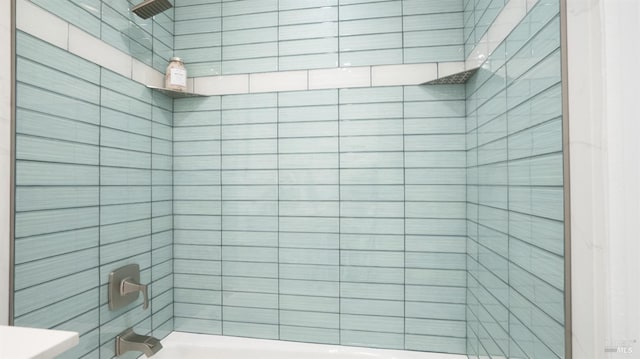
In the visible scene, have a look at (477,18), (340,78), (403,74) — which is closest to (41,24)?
(340,78)

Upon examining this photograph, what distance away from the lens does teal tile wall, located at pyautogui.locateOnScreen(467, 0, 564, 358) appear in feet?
2.35

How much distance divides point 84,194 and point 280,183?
79 centimetres

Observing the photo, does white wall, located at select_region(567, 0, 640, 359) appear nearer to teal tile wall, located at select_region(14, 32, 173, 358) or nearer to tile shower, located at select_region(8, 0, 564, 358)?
tile shower, located at select_region(8, 0, 564, 358)

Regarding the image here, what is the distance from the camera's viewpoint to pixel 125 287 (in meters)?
1.34

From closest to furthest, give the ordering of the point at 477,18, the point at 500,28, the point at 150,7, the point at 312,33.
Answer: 1. the point at 500,28
2. the point at 477,18
3. the point at 150,7
4. the point at 312,33

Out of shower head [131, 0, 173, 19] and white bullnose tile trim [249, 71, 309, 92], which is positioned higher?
shower head [131, 0, 173, 19]

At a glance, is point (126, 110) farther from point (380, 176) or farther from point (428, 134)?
point (428, 134)

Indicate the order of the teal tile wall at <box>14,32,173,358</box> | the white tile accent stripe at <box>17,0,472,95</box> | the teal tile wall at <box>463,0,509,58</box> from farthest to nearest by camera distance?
the white tile accent stripe at <box>17,0,472,95</box> → the teal tile wall at <box>463,0,509,58</box> → the teal tile wall at <box>14,32,173,358</box>

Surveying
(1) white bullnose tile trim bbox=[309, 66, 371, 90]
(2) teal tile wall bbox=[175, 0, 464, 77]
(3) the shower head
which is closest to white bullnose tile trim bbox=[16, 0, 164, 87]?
(3) the shower head

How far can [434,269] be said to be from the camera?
149 centimetres

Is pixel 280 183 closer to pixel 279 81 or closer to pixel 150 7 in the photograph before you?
pixel 279 81

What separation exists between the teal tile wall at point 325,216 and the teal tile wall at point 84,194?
0.20 meters

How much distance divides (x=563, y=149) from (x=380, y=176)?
89cm

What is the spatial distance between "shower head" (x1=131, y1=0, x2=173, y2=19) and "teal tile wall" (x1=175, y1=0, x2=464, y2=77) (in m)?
0.30
